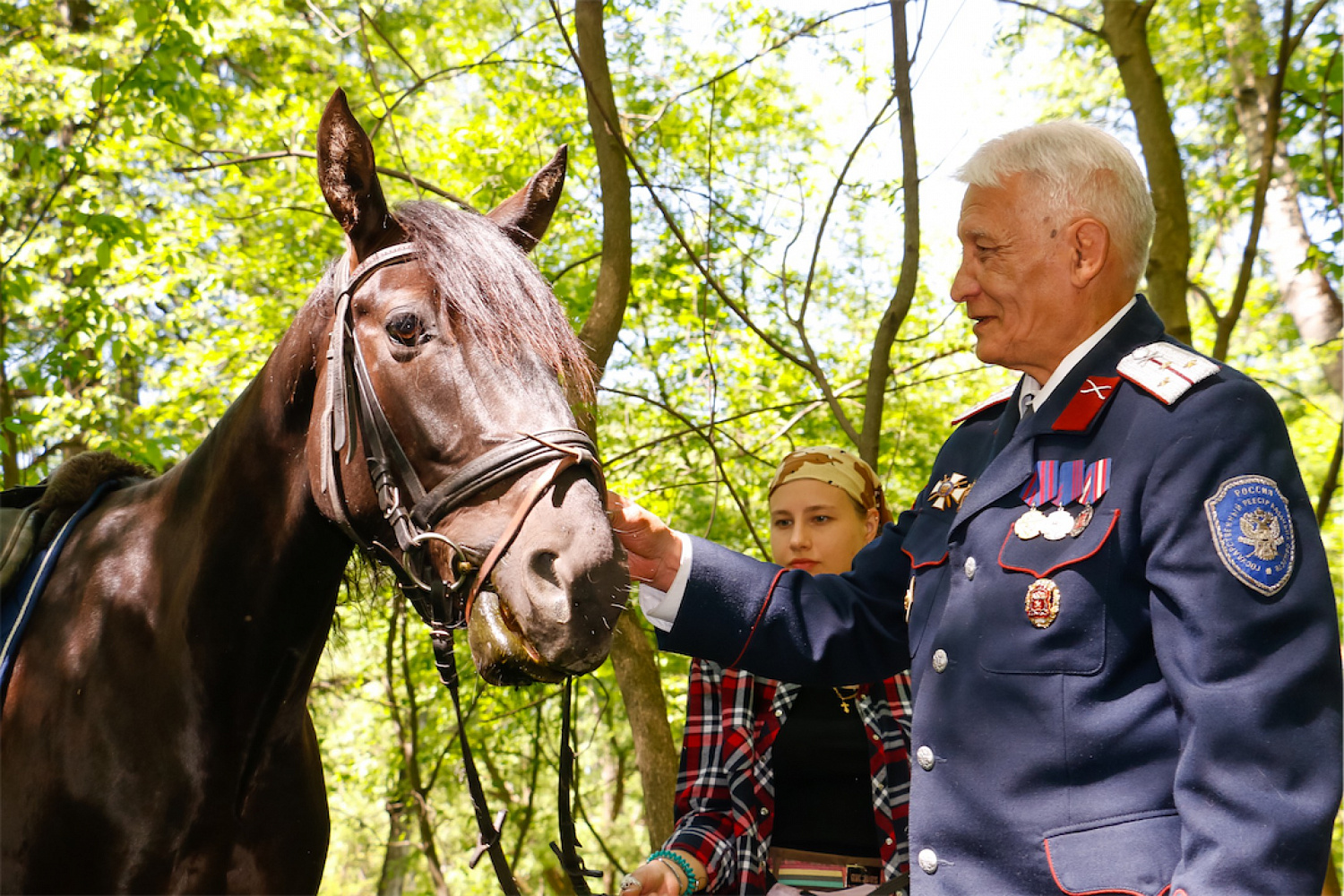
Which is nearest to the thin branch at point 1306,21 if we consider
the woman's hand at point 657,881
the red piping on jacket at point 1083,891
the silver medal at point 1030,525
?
the silver medal at point 1030,525

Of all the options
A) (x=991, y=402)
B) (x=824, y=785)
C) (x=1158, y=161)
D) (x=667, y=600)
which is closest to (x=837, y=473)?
(x=991, y=402)

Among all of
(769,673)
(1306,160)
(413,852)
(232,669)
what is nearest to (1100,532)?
(769,673)

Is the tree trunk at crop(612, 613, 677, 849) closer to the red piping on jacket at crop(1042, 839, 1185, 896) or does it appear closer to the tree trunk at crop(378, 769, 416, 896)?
the red piping on jacket at crop(1042, 839, 1185, 896)

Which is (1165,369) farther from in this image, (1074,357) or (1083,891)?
(1083,891)

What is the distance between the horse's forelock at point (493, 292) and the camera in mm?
1949

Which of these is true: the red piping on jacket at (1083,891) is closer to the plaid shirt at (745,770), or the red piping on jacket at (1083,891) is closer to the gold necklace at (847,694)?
the plaid shirt at (745,770)

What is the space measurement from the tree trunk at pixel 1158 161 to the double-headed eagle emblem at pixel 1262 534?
10.9ft

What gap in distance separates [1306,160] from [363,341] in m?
6.46

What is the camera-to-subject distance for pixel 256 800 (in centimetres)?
230

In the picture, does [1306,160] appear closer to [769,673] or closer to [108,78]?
[769,673]

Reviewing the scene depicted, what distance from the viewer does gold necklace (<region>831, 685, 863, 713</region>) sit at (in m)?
2.74

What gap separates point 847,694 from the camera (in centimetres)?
277

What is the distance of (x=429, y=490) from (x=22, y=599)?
4.05ft

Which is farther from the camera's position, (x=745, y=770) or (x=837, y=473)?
(x=837, y=473)
